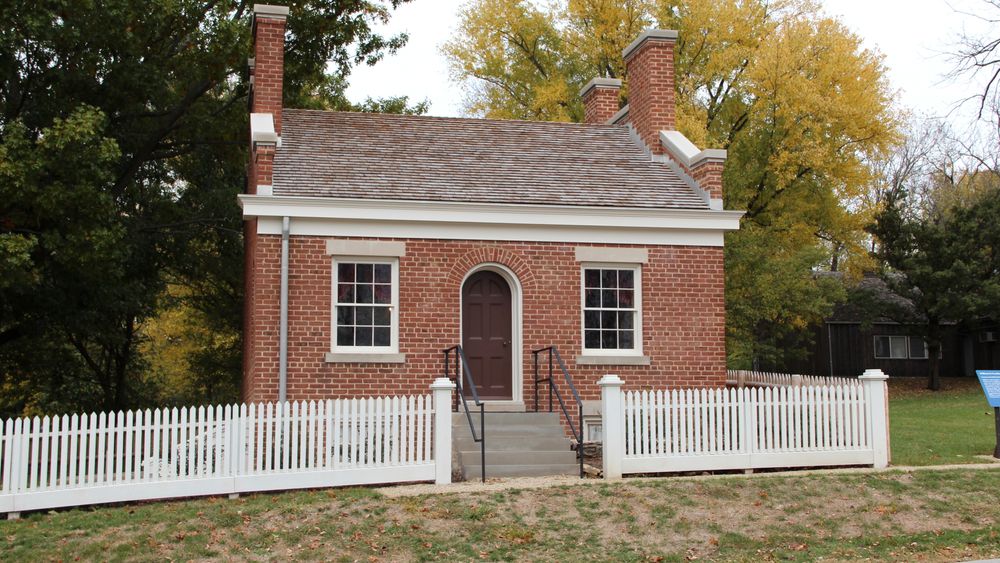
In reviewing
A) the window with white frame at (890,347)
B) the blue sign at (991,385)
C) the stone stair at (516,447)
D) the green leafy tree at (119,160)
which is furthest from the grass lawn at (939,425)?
the green leafy tree at (119,160)

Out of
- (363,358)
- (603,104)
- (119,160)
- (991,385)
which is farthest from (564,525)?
(119,160)

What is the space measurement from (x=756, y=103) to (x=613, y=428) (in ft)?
63.4

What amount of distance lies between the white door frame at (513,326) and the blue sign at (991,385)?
21.7 feet

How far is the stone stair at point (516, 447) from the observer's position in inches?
527

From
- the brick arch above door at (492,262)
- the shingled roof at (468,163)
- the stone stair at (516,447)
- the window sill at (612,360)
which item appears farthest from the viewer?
the shingled roof at (468,163)

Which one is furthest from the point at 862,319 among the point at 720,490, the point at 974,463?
the point at 720,490

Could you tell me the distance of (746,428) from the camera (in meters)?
13.4

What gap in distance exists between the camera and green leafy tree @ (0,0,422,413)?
55.0 ft

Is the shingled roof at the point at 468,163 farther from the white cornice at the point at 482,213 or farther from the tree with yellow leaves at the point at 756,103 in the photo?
the tree with yellow leaves at the point at 756,103

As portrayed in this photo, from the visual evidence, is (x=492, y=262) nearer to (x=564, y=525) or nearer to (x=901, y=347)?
(x=564, y=525)

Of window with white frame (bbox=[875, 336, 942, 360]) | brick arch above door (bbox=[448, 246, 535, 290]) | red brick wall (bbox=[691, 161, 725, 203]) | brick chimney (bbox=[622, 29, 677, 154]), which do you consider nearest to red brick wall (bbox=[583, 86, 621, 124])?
brick chimney (bbox=[622, 29, 677, 154])

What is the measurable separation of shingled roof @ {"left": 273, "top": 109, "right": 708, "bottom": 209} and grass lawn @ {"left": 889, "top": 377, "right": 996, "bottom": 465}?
17.2ft

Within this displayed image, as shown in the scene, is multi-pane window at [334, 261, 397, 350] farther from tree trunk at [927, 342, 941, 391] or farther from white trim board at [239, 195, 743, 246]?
tree trunk at [927, 342, 941, 391]

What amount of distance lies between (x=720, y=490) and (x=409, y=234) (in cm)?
647
